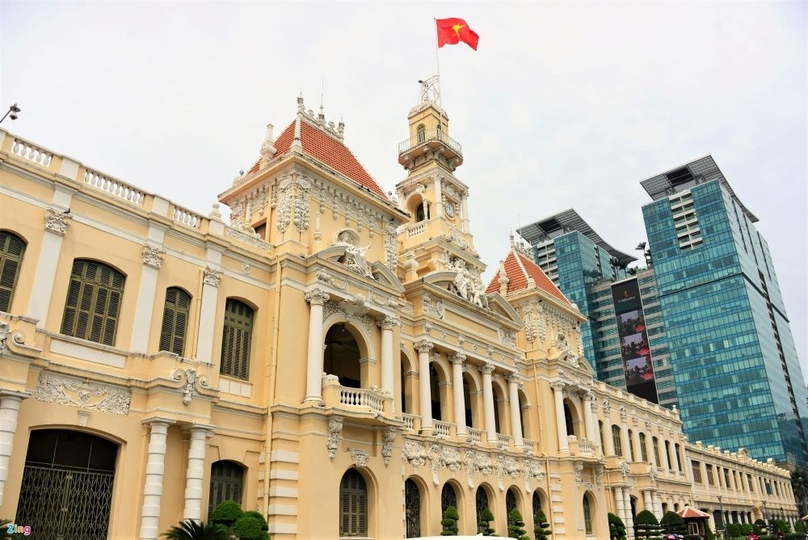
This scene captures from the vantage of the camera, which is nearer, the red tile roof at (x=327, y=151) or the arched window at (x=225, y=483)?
the arched window at (x=225, y=483)

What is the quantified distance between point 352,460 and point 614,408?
29.6 m

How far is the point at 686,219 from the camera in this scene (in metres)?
117

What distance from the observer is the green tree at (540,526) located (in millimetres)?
32781

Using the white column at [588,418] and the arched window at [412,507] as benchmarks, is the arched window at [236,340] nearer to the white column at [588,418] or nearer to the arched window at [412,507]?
the arched window at [412,507]

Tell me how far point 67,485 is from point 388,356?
12.1m

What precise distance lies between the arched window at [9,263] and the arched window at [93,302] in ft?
4.68

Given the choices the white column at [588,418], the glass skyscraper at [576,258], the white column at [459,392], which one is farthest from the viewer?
the glass skyscraper at [576,258]

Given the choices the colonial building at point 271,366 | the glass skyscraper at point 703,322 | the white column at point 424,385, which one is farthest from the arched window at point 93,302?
the glass skyscraper at point 703,322

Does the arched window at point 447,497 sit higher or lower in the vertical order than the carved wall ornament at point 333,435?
lower

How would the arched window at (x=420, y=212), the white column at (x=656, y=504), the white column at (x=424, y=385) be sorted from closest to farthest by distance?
the white column at (x=424, y=385), the arched window at (x=420, y=212), the white column at (x=656, y=504)

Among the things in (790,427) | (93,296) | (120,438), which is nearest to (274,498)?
(120,438)

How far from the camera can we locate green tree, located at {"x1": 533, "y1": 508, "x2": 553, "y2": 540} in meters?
32.8

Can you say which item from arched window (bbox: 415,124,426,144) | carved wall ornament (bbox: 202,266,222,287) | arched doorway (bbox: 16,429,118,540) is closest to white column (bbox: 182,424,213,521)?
arched doorway (bbox: 16,429,118,540)

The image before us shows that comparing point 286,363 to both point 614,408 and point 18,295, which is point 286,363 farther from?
point 614,408
